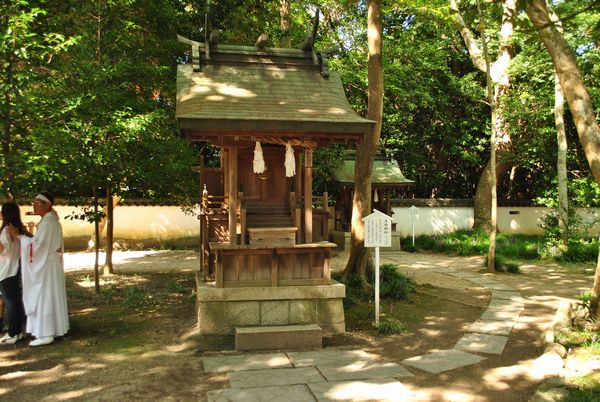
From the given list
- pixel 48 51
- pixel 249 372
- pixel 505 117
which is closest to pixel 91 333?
pixel 249 372

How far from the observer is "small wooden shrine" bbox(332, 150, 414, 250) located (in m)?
18.5

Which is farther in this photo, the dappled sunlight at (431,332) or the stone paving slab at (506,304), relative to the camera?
the stone paving slab at (506,304)

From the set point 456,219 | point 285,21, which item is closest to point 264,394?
point 285,21

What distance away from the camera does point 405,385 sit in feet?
16.7

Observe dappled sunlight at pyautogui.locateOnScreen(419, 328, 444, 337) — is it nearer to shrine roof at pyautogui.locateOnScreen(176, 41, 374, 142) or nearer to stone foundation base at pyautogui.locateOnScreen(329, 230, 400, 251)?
shrine roof at pyautogui.locateOnScreen(176, 41, 374, 142)

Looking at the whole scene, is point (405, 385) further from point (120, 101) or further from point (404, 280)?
point (120, 101)

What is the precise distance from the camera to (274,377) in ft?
17.4

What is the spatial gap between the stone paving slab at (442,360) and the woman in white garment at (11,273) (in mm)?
5092

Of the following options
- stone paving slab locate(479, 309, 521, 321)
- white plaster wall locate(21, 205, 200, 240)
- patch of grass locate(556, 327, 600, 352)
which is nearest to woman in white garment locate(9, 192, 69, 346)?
stone paving slab locate(479, 309, 521, 321)

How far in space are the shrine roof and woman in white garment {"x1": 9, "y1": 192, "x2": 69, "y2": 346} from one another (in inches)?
89.1

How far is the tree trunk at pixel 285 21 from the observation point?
13.7m

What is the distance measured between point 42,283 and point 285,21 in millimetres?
10494

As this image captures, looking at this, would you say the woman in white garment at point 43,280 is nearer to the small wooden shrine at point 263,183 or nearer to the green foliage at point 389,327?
the small wooden shrine at point 263,183

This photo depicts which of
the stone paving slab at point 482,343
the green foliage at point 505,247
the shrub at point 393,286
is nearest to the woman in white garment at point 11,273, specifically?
the stone paving slab at point 482,343
